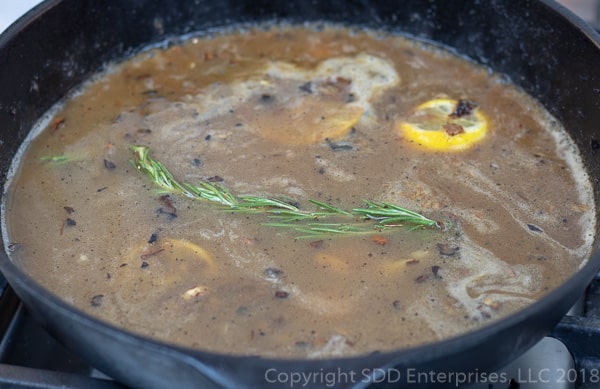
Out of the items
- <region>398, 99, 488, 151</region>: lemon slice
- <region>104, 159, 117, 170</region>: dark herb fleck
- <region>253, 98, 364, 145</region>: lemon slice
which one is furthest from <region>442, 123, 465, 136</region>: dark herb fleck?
<region>104, 159, 117, 170</region>: dark herb fleck

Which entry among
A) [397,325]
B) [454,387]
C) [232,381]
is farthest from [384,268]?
[232,381]

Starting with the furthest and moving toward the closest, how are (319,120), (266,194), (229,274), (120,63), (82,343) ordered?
(120,63), (319,120), (266,194), (229,274), (82,343)

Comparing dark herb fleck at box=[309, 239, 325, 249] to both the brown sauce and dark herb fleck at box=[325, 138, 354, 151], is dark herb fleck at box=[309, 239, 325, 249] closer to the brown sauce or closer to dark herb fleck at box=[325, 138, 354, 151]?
the brown sauce

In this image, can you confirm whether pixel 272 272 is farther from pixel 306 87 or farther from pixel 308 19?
pixel 308 19

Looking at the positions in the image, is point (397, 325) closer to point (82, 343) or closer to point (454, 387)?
point (454, 387)

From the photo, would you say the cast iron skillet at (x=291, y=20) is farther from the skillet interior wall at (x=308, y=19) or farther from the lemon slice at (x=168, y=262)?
the lemon slice at (x=168, y=262)

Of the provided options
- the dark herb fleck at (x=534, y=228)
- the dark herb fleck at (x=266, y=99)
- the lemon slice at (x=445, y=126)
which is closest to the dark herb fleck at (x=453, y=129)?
the lemon slice at (x=445, y=126)
